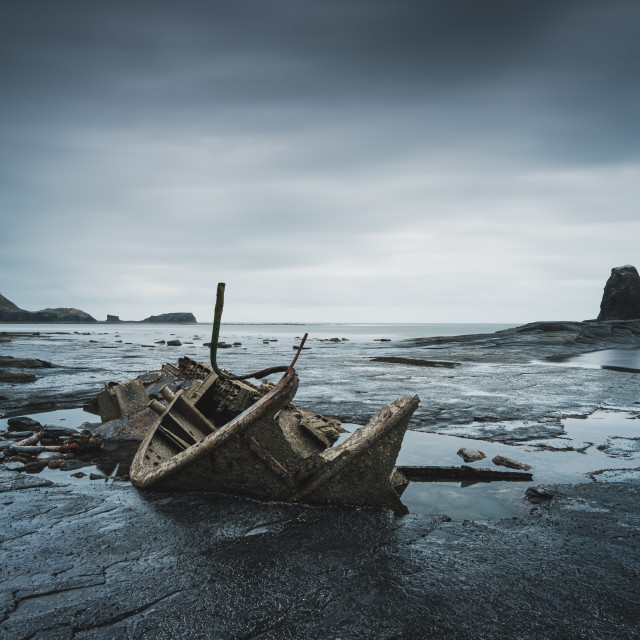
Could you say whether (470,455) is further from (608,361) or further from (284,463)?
(608,361)

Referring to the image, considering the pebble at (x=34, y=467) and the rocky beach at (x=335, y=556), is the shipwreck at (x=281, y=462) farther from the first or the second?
the pebble at (x=34, y=467)

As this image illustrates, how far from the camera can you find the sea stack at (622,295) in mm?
57812

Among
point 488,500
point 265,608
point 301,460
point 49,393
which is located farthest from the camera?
point 49,393

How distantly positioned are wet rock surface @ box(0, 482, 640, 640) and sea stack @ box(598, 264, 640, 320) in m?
65.3

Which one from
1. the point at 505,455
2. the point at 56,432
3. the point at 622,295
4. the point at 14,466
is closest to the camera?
the point at 14,466

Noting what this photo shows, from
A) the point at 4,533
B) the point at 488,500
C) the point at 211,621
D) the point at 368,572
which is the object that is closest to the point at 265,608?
the point at 211,621

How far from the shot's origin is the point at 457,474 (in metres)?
5.35

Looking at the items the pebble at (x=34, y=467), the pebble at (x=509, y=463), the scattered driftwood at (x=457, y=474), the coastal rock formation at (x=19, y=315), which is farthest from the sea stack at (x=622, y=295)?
the coastal rock formation at (x=19, y=315)

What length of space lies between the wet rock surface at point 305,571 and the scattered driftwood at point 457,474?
865mm

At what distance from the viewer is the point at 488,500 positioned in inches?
184

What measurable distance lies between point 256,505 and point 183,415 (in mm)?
2630

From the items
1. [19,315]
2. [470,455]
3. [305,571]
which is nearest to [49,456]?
[305,571]

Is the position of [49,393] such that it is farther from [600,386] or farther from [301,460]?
[600,386]

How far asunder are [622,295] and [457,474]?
66073mm
